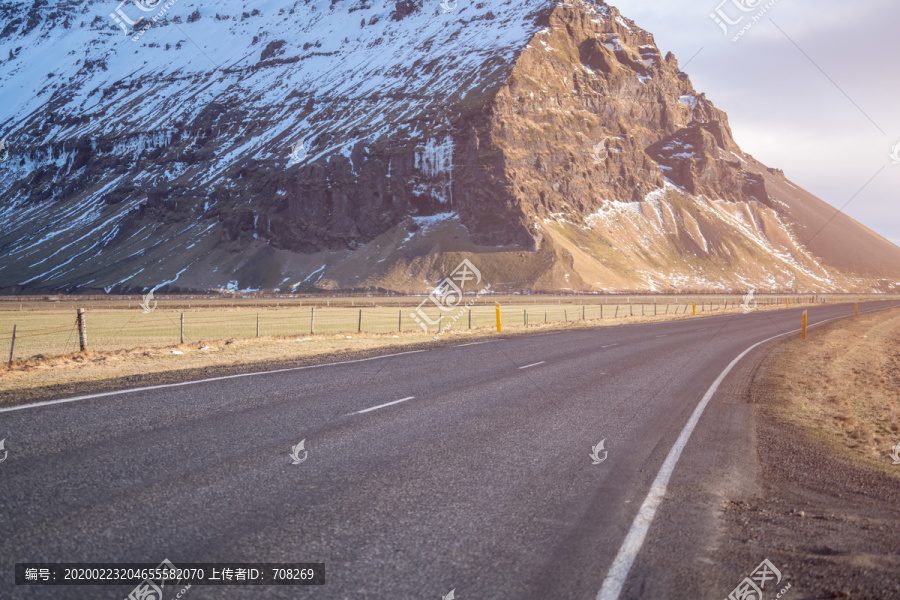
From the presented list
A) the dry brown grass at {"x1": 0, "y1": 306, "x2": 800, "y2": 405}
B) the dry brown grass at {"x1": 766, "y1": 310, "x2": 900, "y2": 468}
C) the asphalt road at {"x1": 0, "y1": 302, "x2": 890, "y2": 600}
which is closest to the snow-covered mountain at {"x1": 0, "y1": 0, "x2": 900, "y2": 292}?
the dry brown grass at {"x1": 766, "y1": 310, "x2": 900, "y2": 468}

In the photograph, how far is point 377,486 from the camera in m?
5.70

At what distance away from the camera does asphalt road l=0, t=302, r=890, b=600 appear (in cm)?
410

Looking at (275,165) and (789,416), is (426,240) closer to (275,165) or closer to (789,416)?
(275,165)

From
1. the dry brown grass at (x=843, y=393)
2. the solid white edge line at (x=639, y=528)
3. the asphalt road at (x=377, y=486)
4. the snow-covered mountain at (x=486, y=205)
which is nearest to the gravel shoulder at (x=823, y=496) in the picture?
the dry brown grass at (x=843, y=393)

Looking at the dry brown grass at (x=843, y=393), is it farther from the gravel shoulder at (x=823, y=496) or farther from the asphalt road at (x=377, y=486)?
the asphalt road at (x=377, y=486)

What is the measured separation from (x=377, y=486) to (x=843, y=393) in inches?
479

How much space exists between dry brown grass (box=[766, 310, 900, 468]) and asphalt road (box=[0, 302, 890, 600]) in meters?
1.23

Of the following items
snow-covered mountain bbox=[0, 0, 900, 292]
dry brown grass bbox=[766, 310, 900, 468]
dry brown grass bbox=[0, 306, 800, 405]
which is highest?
snow-covered mountain bbox=[0, 0, 900, 292]

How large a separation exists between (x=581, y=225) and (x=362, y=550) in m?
143

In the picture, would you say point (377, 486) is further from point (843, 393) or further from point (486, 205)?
point (486, 205)

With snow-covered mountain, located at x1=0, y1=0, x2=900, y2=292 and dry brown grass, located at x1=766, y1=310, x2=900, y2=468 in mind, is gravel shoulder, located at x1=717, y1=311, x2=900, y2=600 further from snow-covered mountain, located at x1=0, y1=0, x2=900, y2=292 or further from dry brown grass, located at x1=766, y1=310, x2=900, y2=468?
snow-covered mountain, located at x1=0, y1=0, x2=900, y2=292

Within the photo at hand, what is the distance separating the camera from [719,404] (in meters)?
10.9

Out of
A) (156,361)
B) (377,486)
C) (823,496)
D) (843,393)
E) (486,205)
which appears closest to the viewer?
(377,486)

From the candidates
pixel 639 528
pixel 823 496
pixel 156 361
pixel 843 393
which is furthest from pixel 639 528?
pixel 156 361
